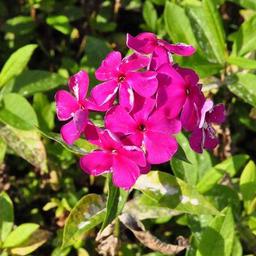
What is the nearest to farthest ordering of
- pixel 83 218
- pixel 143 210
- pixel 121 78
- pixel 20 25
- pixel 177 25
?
pixel 121 78 → pixel 83 218 → pixel 143 210 → pixel 177 25 → pixel 20 25

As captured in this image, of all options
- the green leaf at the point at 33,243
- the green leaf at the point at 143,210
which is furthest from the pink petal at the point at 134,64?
the green leaf at the point at 33,243

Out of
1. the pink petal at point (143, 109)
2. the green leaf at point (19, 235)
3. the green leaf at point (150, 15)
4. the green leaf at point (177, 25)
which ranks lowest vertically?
the green leaf at point (19, 235)

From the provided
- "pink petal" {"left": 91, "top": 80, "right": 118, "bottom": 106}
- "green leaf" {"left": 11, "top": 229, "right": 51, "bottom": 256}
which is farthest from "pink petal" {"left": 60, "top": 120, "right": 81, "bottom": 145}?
"green leaf" {"left": 11, "top": 229, "right": 51, "bottom": 256}

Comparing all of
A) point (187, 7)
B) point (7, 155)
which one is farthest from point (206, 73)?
point (7, 155)

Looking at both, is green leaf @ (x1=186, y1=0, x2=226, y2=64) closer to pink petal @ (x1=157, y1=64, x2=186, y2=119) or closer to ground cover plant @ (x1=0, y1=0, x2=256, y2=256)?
ground cover plant @ (x1=0, y1=0, x2=256, y2=256)

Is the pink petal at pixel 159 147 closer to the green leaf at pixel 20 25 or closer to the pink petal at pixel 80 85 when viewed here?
the pink petal at pixel 80 85

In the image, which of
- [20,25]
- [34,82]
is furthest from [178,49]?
[20,25]

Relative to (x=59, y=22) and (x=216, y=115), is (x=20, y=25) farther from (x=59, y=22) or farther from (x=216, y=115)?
(x=216, y=115)

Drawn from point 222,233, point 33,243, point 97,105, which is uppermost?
point 97,105
